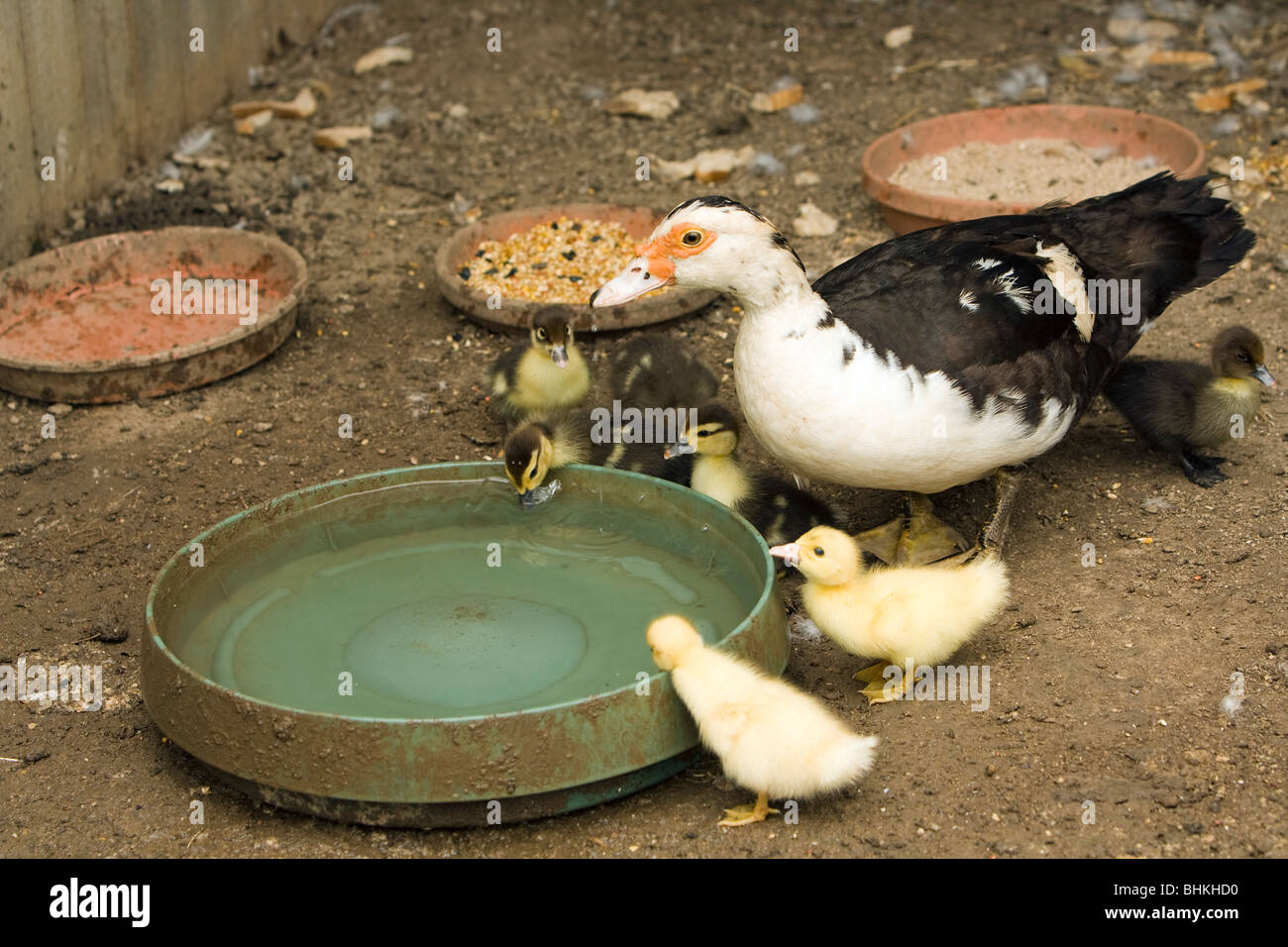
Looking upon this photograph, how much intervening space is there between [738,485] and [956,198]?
2473 millimetres

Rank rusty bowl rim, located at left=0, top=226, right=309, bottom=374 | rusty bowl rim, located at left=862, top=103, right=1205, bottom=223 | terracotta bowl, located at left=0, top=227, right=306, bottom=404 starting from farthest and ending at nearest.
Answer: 1. rusty bowl rim, located at left=862, top=103, right=1205, bottom=223
2. terracotta bowl, located at left=0, top=227, right=306, bottom=404
3. rusty bowl rim, located at left=0, top=226, right=309, bottom=374

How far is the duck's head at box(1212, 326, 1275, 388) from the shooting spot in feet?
16.5

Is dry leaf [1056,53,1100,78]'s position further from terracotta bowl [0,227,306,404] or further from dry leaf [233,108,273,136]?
terracotta bowl [0,227,306,404]

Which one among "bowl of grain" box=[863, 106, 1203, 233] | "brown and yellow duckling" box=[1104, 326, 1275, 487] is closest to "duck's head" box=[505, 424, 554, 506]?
"brown and yellow duckling" box=[1104, 326, 1275, 487]

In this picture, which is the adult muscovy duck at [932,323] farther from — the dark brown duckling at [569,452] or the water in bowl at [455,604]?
the dark brown duckling at [569,452]

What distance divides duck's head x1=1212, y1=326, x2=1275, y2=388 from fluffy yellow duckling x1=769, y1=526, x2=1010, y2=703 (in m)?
1.77

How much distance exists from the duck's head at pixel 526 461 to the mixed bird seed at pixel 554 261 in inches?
67.5

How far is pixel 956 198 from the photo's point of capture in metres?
6.47

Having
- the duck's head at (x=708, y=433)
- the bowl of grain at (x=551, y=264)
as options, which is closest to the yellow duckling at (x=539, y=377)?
the bowl of grain at (x=551, y=264)

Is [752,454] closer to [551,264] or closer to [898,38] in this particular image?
[551,264]

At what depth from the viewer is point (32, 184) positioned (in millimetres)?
6590

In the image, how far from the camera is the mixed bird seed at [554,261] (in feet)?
21.0

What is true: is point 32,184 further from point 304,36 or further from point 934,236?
point 934,236

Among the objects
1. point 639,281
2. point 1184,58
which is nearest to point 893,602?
point 639,281
